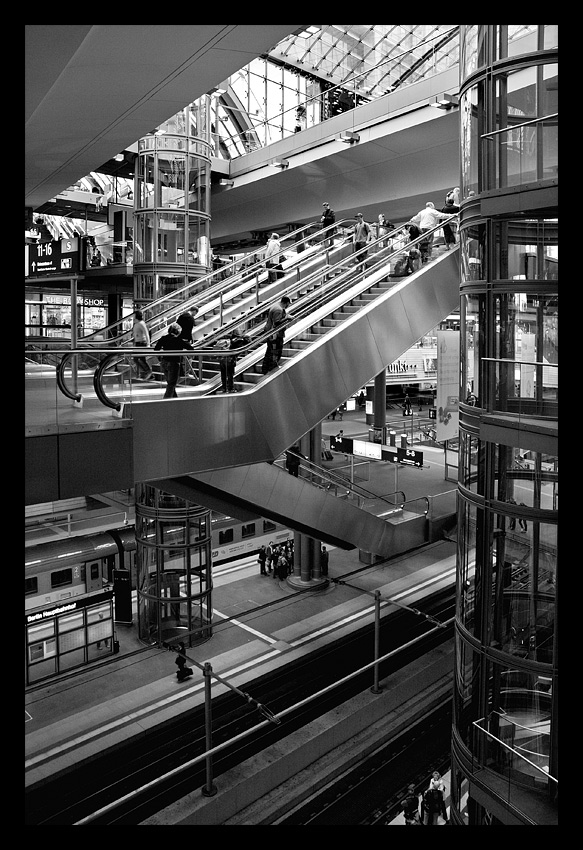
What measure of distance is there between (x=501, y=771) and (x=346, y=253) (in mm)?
15159

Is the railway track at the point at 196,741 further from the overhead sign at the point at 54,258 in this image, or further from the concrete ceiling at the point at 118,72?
the concrete ceiling at the point at 118,72

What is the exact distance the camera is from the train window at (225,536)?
67.9 ft

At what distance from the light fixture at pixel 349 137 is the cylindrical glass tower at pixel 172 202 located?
12.7 feet

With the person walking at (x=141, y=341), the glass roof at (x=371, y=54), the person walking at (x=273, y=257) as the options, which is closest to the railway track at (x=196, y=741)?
the person walking at (x=141, y=341)

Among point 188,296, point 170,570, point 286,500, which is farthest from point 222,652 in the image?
point 188,296

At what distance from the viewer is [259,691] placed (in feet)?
43.6

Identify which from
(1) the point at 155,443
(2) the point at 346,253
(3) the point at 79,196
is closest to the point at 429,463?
(2) the point at 346,253

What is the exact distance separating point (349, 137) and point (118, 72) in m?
13.3

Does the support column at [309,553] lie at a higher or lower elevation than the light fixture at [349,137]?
lower

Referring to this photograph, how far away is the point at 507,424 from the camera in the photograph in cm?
662

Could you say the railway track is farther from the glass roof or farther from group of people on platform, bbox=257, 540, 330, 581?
the glass roof

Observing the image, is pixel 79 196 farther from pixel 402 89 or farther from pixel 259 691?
pixel 259 691
